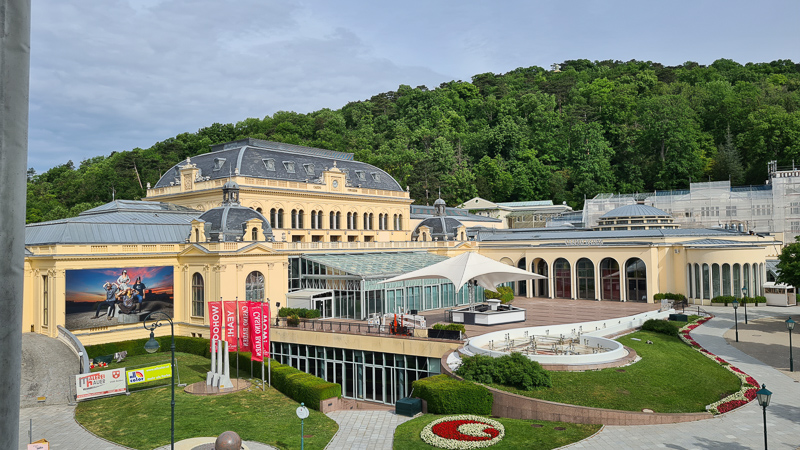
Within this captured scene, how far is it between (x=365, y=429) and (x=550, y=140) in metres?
88.6

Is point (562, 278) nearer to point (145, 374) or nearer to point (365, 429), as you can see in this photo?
point (365, 429)

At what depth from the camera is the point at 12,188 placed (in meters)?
3.16

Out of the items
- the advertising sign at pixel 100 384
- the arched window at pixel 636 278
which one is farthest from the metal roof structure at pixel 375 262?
the arched window at pixel 636 278

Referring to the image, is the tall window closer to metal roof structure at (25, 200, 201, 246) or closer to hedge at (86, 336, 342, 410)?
metal roof structure at (25, 200, 201, 246)

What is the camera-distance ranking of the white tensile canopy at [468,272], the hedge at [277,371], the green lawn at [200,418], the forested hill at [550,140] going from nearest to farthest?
1. the green lawn at [200,418]
2. the hedge at [277,371]
3. the white tensile canopy at [468,272]
4. the forested hill at [550,140]

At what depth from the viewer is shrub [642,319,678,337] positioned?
132ft

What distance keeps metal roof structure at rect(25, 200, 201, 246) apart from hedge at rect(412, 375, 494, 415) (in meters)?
28.7

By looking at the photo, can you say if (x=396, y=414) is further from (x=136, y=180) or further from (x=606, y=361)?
(x=136, y=180)

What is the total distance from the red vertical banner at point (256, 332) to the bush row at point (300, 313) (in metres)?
8.29

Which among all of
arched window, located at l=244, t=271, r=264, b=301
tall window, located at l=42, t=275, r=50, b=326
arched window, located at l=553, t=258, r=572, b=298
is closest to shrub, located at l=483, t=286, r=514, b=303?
arched window, located at l=553, t=258, r=572, b=298

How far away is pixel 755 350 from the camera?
36281 mm

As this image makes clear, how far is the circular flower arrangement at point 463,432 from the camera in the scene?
72.7 ft

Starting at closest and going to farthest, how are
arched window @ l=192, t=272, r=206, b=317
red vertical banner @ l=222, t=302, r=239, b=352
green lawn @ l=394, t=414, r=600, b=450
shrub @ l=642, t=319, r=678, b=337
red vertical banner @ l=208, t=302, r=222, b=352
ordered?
green lawn @ l=394, t=414, r=600, b=450, red vertical banner @ l=208, t=302, r=222, b=352, red vertical banner @ l=222, t=302, r=239, b=352, shrub @ l=642, t=319, r=678, b=337, arched window @ l=192, t=272, r=206, b=317

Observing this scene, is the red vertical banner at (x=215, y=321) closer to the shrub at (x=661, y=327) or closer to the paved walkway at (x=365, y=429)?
the paved walkway at (x=365, y=429)
